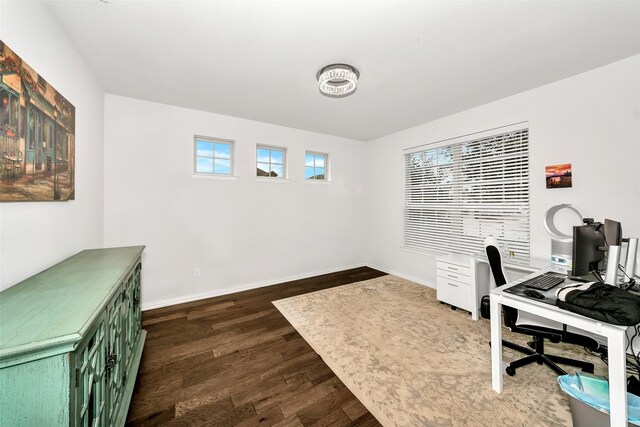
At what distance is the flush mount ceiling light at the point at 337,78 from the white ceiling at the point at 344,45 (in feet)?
0.26

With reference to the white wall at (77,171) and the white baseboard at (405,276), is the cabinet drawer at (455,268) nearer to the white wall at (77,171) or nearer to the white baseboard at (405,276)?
the white baseboard at (405,276)

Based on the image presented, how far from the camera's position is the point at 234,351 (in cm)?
221

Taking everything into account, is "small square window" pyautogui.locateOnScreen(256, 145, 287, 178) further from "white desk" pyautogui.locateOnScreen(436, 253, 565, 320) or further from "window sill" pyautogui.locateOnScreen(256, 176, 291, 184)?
"white desk" pyautogui.locateOnScreen(436, 253, 565, 320)

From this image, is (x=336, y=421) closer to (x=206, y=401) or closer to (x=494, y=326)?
(x=206, y=401)

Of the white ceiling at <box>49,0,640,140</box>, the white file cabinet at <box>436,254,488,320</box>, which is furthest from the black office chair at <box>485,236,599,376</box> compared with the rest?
the white ceiling at <box>49,0,640,140</box>

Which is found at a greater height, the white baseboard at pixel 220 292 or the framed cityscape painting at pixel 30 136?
the framed cityscape painting at pixel 30 136

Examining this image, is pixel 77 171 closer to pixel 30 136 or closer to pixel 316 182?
pixel 30 136

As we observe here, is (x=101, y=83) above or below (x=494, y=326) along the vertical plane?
above

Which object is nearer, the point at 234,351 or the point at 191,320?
the point at 234,351

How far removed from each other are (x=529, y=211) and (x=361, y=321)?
2410mm

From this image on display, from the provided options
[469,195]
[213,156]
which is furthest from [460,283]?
[213,156]

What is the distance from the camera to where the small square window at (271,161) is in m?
3.94

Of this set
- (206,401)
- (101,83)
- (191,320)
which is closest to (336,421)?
(206,401)

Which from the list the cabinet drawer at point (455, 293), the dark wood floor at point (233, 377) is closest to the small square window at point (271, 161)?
the dark wood floor at point (233, 377)
